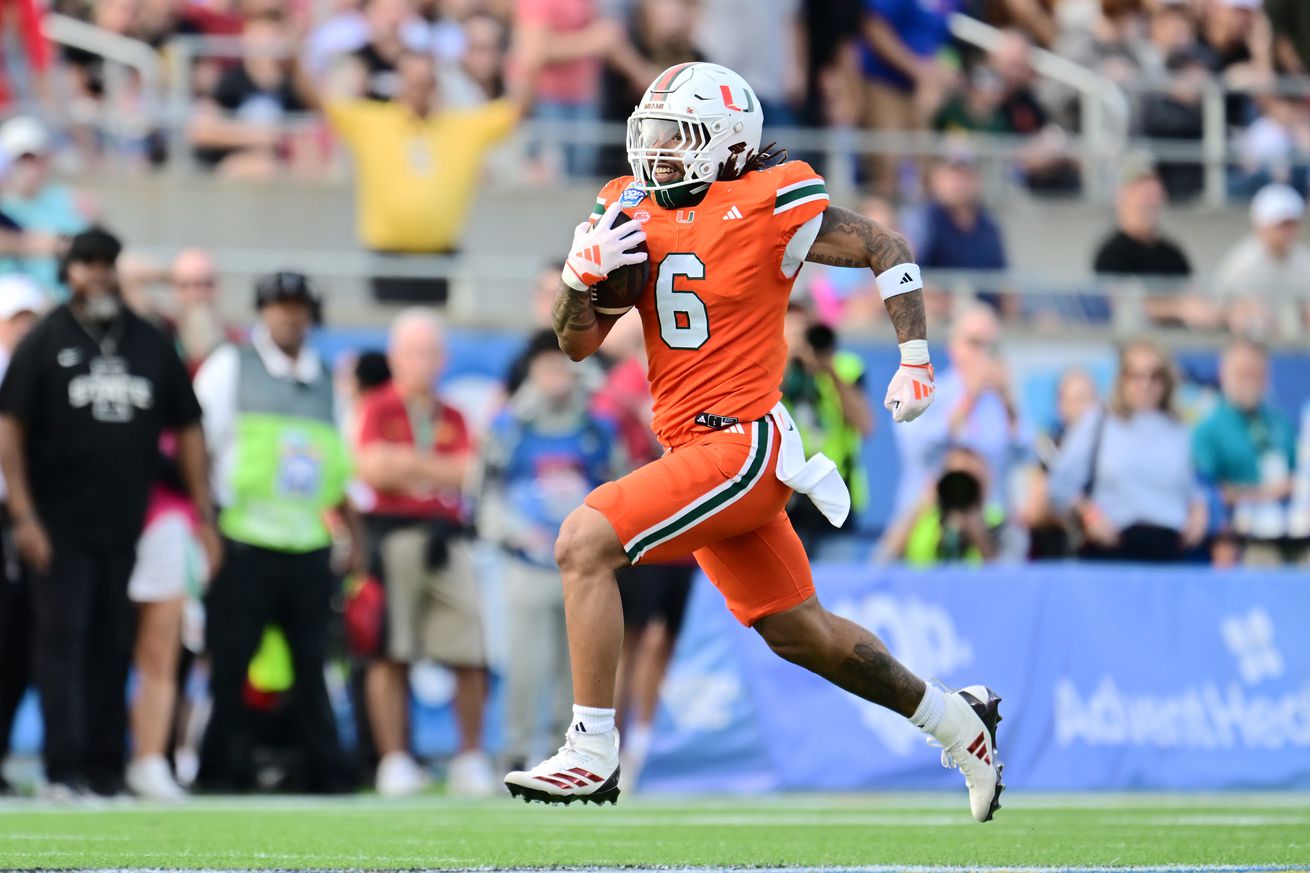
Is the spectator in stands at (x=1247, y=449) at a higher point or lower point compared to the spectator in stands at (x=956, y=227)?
lower

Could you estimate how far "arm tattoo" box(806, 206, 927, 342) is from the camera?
698 cm

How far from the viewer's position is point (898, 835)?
26.5 feet

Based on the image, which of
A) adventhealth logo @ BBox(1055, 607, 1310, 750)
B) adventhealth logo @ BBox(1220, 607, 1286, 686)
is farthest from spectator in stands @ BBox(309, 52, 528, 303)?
adventhealth logo @ BBox(1220, 607, 1286, 686)

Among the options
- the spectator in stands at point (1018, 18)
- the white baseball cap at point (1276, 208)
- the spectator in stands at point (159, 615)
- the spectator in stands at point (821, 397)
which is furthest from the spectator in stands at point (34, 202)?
the spectator in stands at point (1018, 18)

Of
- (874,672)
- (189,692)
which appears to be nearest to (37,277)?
(189,692)

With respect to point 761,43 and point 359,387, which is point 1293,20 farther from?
point 761,43

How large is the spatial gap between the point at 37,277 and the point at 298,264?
2.59 metres

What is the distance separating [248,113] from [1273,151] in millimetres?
7856

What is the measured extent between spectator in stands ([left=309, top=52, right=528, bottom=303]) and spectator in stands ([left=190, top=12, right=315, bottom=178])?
1.12 m

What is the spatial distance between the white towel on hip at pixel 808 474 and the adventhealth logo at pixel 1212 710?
4568mm

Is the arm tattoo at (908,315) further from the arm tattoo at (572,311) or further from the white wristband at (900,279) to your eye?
the arm tattoo at (572,311)

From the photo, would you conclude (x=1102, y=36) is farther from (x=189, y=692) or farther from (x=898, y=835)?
(x=898, y=835)

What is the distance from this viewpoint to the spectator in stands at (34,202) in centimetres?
1266

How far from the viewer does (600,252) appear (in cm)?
676
